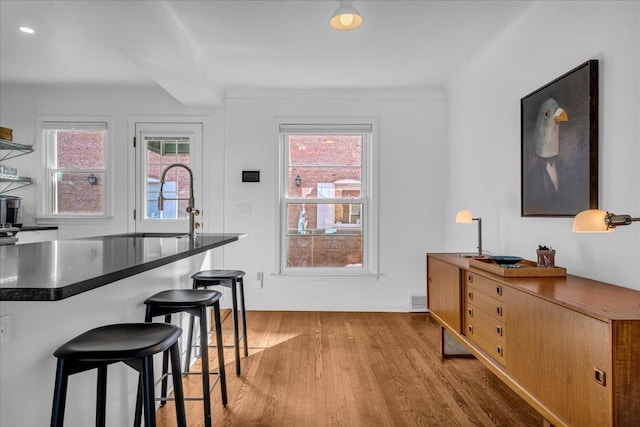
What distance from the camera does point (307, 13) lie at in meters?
2.73

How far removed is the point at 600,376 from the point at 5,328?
1864mm

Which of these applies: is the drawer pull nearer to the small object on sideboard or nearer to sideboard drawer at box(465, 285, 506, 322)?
sideboard drawer at box(465, 285, 506, 322)

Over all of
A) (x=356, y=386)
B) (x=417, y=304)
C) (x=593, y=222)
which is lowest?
(x=356, y=386)

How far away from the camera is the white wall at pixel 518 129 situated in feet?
6.06

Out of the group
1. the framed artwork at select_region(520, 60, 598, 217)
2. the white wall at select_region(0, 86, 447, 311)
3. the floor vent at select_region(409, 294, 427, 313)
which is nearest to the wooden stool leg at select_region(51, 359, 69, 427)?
the framed artwork at select_region(520, 60, 598, 217)

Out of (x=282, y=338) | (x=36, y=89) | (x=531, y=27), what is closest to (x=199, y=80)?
(x=36, y=89)

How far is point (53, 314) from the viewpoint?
1343 mm

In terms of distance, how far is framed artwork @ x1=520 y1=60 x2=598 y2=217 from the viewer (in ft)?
6.69

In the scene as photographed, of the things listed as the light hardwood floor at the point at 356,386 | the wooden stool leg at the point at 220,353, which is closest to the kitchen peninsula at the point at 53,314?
the wooden stool leg at the point at 220,353

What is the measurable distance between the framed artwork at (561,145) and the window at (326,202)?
6.56 feet

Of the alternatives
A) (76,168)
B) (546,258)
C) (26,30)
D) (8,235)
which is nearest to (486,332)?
(546,258)

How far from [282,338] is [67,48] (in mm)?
3067

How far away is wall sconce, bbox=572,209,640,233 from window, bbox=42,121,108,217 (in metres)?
4.42

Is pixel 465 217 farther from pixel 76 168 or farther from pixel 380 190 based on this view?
pixel 76 168
